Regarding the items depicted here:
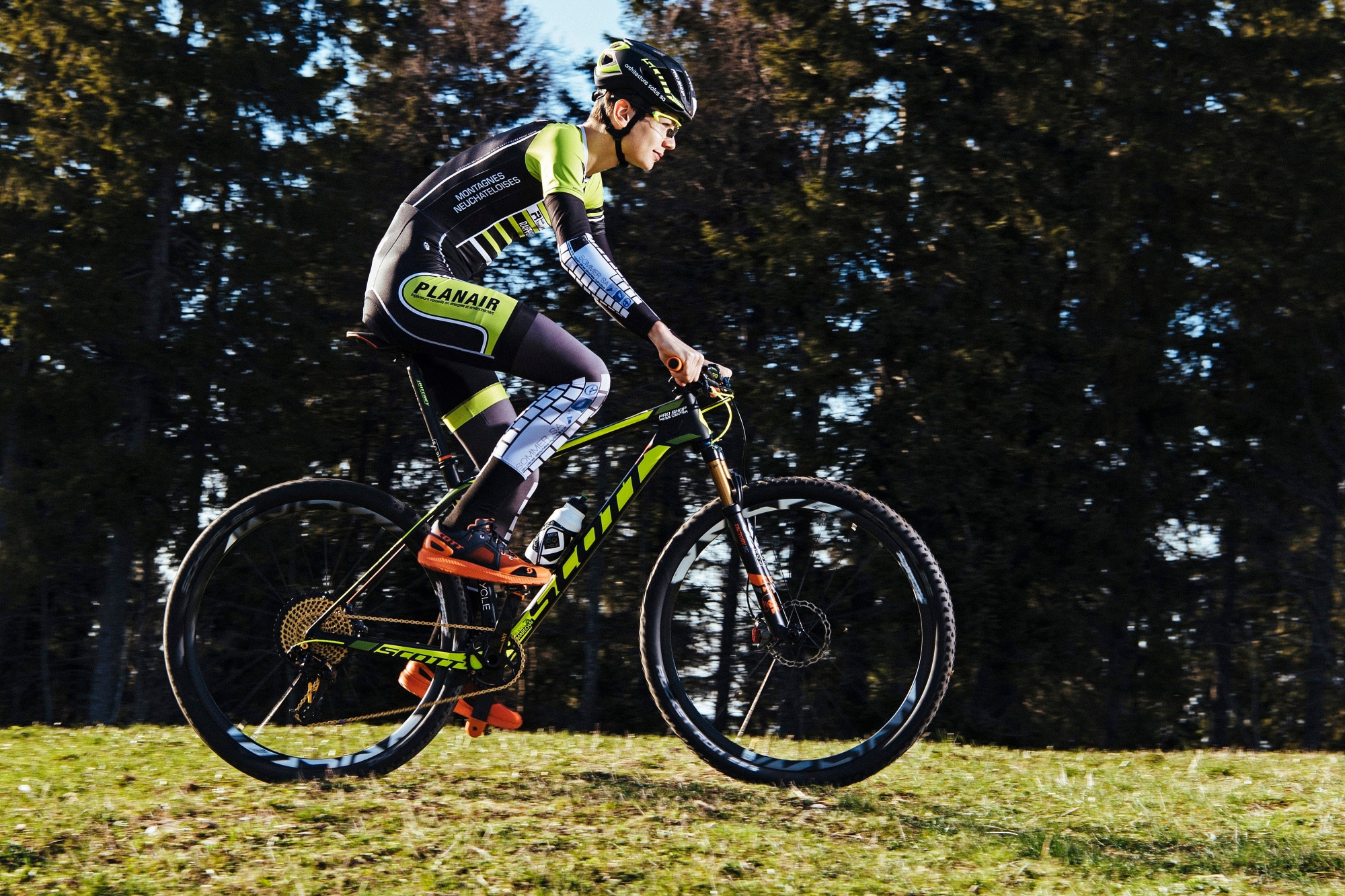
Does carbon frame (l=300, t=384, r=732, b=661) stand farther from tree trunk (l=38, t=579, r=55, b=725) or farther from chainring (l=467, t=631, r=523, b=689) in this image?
tree trunk (l=38, t=579, r=55, b=725)

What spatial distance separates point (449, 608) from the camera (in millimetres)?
4016

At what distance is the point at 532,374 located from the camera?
3.92 meters

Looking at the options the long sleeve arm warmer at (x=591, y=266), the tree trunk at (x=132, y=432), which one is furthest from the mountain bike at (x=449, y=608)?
the tree trunk at (x=132, y=432)

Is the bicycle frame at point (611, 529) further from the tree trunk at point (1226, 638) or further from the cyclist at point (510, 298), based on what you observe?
the tree trunk at point (1226, 638)

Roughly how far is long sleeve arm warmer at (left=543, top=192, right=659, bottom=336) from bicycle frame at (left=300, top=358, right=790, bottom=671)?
37cm

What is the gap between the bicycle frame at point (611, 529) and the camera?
13.0 ft

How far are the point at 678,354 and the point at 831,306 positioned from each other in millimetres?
9003

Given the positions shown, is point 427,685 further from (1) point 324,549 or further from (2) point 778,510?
(2) point 778,510

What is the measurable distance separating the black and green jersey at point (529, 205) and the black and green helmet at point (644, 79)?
214 millimetres

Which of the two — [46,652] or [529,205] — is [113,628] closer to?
[46,652]

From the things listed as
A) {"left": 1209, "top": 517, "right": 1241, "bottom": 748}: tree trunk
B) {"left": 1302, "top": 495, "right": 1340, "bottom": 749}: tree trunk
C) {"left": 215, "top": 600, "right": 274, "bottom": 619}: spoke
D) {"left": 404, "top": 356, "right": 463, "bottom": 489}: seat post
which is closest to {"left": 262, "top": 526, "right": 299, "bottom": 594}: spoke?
{"left": 215, "top": 600, "right": 274, "bottom": 619}: spoke

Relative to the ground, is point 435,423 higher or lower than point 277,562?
higher

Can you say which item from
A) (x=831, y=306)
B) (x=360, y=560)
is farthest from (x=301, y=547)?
(x=831, y=306)

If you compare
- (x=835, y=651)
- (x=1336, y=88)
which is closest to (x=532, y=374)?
(x=835, y=651)
